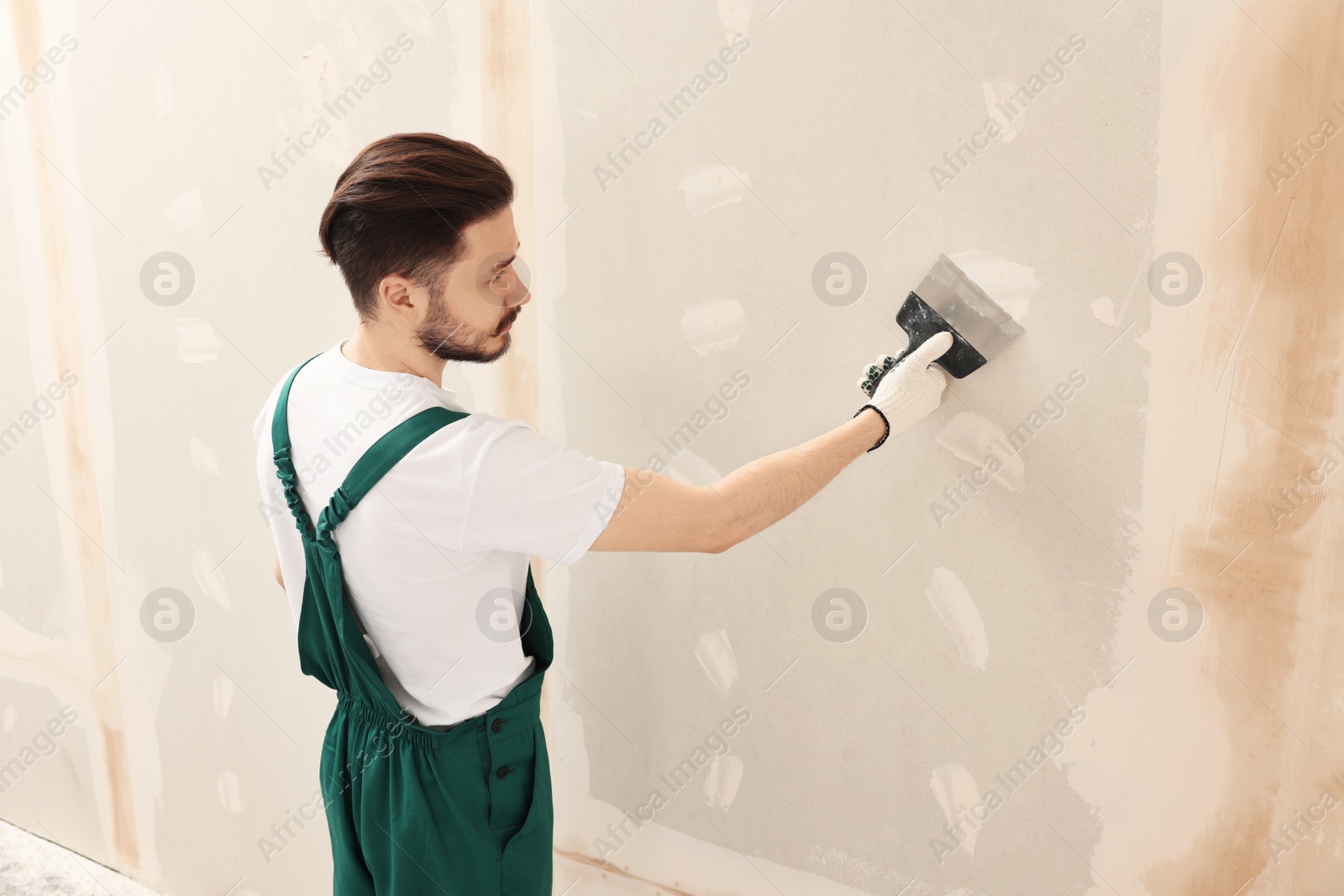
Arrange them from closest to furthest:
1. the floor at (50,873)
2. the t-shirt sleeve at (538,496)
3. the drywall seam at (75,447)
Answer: the t-shirt sleeve at (538,496) → the drywall seam at (75,447) → the floor at (50,873)

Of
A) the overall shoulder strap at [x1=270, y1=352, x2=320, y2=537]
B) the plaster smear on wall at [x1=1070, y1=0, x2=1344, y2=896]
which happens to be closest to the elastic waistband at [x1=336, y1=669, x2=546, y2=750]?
the overall shoulder strap at [x1=270, y1=352, x2=320, y2=537]

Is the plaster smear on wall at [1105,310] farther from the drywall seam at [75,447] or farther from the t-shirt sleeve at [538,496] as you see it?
the drywall seam at [75,447]

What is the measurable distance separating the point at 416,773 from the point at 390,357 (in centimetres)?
58

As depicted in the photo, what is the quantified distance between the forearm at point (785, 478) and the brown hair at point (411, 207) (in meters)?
0.45

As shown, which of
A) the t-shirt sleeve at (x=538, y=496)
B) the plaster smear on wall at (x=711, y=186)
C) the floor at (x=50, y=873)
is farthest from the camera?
the floor at (x=50, y=873)

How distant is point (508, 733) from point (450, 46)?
1117mm

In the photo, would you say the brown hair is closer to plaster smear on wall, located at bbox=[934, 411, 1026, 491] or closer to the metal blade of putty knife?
the metal blade of putty knife

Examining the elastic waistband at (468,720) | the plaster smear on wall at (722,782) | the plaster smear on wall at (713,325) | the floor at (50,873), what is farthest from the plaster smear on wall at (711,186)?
the floor at (50,873)

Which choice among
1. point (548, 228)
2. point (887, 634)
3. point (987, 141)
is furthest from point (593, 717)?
point (987, 141)

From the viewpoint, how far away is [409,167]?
Result: 3.56 ft

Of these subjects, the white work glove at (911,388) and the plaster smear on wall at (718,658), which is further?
the plaster smear on wall at (718,658)

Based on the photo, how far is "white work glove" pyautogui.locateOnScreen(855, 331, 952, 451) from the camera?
122 cm

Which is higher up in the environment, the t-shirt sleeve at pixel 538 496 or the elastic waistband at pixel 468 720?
the t-shirt sleeve at pixel 538 496

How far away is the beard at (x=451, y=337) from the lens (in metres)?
1.16
